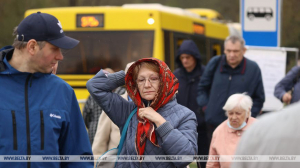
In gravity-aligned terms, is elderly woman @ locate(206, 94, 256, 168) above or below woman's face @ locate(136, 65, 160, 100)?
below

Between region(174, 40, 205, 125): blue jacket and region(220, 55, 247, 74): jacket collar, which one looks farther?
region(174, 40, 205, 125): blue jacket

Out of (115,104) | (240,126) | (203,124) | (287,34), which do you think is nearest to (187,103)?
(203,124)

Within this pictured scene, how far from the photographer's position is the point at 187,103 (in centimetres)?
735

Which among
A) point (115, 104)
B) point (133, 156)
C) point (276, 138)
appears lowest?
point (133, 156)

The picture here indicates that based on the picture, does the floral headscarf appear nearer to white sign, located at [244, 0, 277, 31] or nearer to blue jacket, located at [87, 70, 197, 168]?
blue jacket, located at [87, 70, 197, 168]

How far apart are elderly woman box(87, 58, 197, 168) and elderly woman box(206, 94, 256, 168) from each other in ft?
6.21

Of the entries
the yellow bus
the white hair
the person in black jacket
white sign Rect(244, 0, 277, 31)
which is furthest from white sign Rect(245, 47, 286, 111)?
the white hair

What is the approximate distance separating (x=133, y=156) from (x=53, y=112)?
65 cm

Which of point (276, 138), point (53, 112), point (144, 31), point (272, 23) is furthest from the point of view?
point (144, 31)

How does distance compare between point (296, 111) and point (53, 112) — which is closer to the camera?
point (296, 111)

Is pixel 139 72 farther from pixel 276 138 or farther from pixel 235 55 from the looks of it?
pixel 235 55

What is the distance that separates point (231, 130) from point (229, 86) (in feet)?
4.23

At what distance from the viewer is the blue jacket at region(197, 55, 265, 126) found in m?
6.92

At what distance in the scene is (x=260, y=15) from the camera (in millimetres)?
9555
